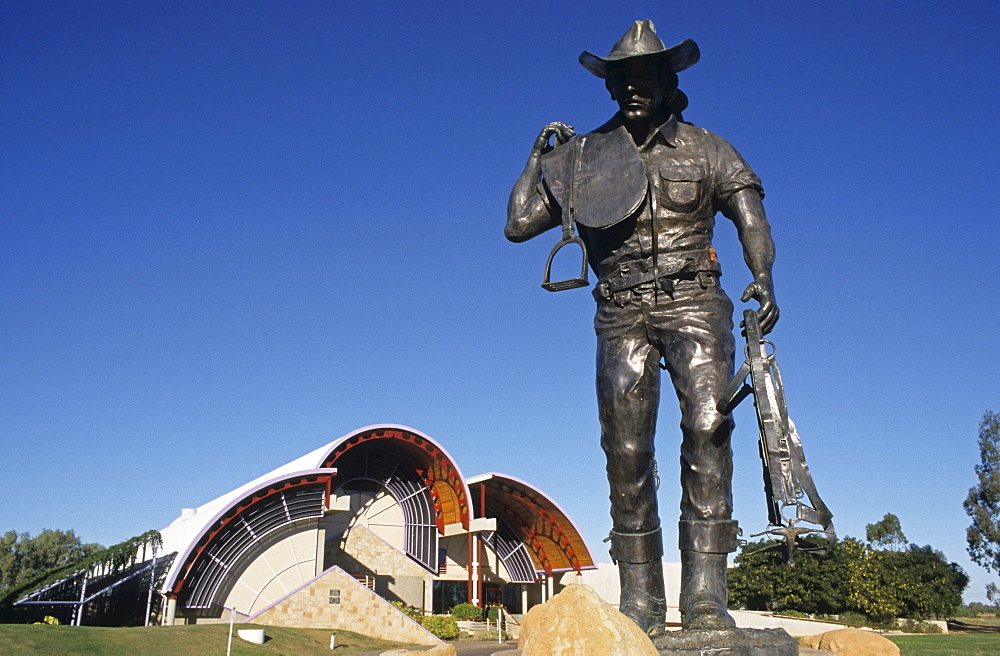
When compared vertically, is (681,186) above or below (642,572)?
above

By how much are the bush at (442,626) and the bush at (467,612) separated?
2112 mm

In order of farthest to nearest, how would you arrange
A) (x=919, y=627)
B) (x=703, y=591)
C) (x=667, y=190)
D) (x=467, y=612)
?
1. (x=467, y=612)
2. (x=919, y=627)
3. (x=667, y=190)
4. (x=703, y=591)

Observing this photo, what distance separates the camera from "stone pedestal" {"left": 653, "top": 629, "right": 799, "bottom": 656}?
148 inches

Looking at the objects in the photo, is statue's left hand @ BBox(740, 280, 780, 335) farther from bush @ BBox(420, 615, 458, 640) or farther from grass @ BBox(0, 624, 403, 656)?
bush @ BBox(420, 615, 458, 640)

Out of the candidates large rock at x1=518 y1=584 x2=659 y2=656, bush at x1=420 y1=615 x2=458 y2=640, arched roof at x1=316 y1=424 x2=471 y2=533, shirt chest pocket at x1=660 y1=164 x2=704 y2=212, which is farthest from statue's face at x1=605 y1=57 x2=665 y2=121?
arched roof at x1=316 y1=424 x2=471 y2=533

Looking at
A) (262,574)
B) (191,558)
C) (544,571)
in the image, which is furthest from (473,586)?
(191,558)

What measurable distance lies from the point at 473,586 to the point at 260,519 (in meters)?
9.73

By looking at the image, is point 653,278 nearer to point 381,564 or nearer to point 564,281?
point 564,281

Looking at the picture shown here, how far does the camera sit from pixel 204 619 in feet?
93.9

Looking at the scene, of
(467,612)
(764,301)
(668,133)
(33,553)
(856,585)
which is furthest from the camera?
(33,553)

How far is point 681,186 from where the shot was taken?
16.3 feet

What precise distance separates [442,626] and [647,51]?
27077mm

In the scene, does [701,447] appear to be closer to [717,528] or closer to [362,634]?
[717,528]

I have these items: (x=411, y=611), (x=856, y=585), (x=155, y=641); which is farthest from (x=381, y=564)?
(x=856, y=585)
